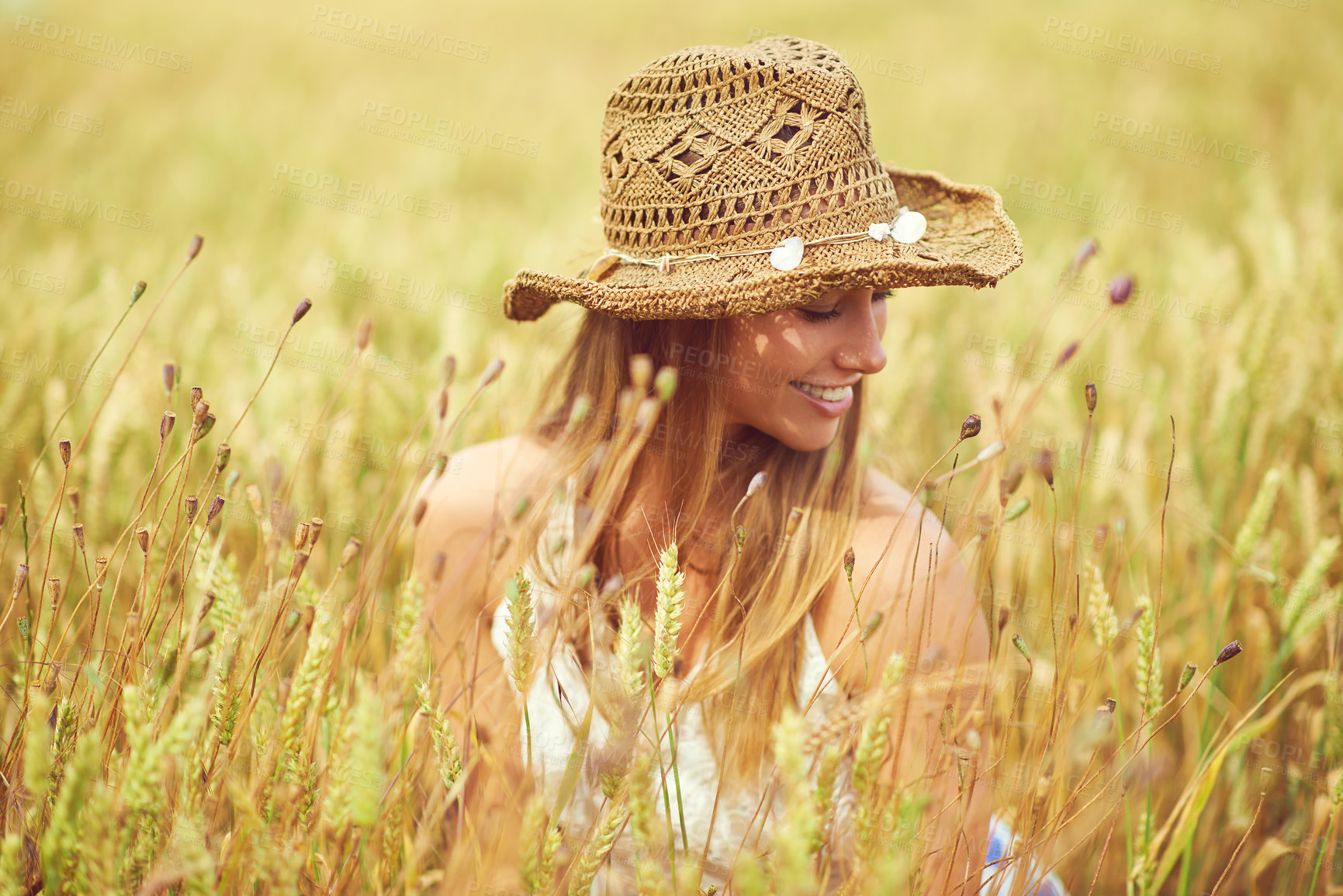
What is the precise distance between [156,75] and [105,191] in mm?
2869

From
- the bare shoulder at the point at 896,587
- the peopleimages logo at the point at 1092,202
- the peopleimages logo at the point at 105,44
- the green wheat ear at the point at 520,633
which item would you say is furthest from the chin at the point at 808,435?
the peopleimages logo at the point at 105,44

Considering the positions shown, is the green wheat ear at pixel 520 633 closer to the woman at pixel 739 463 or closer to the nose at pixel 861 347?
the woman at pixel 739 463

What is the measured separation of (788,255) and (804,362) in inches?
5.8

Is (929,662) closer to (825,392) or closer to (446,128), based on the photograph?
(825,392)

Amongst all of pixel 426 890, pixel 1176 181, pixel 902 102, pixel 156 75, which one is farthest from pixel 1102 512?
pixel 156 75

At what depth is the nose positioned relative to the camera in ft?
3.56

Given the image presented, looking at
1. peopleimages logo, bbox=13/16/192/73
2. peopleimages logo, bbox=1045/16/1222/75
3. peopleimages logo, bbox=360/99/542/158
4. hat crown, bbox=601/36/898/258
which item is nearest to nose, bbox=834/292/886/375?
hat crown, bbox=601/36/898/258

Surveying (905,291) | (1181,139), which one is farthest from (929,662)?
(1181,139)

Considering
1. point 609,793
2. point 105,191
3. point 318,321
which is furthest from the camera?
point 105,191

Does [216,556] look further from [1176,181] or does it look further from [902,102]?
[902,102]

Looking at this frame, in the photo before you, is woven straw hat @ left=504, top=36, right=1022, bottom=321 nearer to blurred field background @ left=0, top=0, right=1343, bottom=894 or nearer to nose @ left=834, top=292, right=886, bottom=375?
nose @ left=834, top=292, right=886, bottom=375

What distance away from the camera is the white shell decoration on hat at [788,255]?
3.28 ft

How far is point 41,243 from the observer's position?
3.50m

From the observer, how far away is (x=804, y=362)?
1.09 metres
